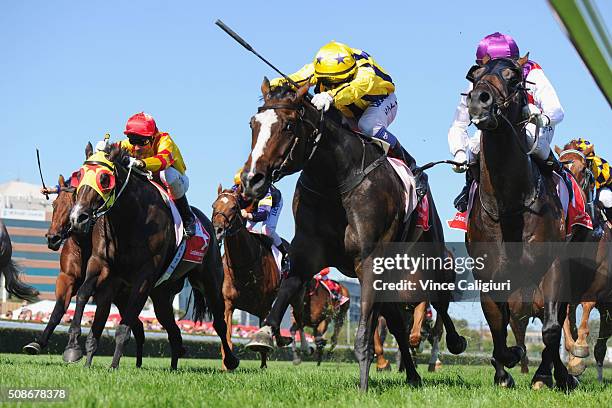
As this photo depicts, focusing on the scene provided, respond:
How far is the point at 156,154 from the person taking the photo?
986 centimetres

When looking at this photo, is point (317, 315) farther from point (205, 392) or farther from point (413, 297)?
point (205, 392)

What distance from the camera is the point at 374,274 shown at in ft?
20.6

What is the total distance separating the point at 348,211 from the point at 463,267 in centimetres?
262

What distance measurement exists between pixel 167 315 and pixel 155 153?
2526mm

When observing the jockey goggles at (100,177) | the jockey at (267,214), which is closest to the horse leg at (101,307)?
the jockey goggles at (100,177)

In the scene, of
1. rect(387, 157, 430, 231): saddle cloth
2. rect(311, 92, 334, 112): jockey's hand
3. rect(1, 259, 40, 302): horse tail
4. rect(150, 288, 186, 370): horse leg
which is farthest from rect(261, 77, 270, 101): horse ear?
rect(1, 259, 40, 302): horse tail

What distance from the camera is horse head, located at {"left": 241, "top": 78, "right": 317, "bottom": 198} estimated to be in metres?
5.73

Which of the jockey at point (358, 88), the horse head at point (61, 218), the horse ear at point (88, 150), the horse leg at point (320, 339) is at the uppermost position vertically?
the jockey at point (358, 88)

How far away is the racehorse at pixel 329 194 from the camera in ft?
19.6

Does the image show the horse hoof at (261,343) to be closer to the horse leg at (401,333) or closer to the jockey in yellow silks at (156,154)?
the horse leg at (401,333)

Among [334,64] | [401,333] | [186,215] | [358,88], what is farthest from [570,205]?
[186,215]

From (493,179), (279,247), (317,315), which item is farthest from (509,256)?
(317,315)

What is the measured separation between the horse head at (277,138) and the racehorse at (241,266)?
23.1 feet

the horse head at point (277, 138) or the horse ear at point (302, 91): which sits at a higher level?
the horse ear at point (302, 91)
